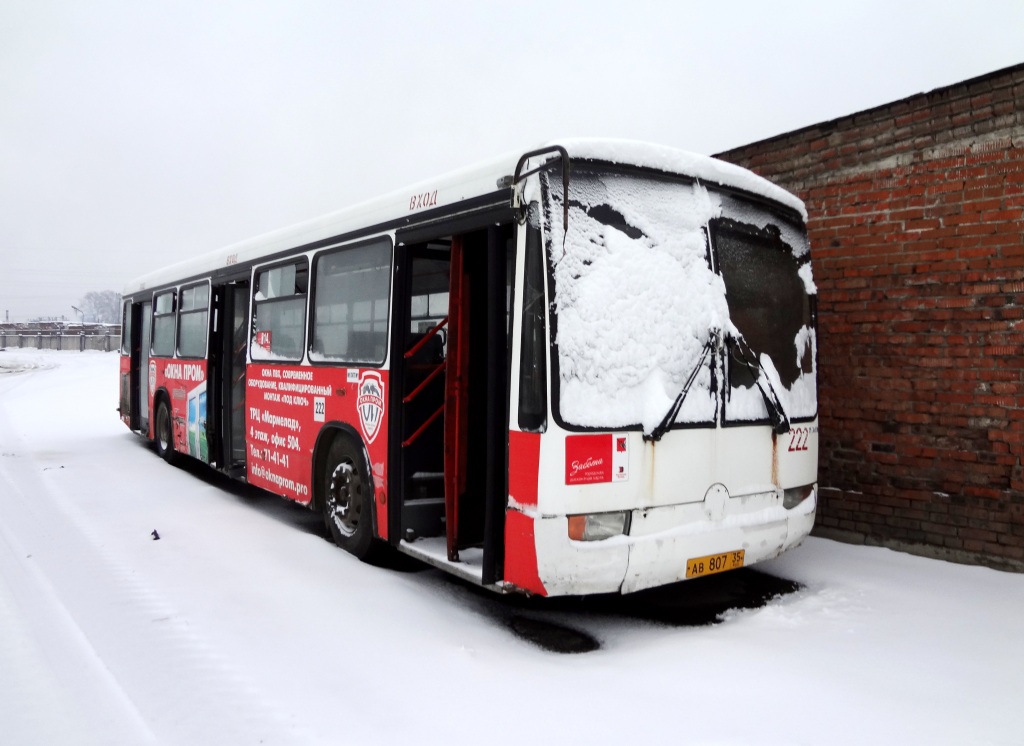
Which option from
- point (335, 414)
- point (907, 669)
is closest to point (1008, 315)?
point (907, 669)

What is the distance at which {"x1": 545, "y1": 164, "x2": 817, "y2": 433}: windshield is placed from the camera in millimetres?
4016

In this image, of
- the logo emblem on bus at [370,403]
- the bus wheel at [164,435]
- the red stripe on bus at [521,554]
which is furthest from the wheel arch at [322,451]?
the bus wheel at [164,435]

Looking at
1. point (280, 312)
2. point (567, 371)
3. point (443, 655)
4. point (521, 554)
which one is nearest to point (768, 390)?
point (567, 371)

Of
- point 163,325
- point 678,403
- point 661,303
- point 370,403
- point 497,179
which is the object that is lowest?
point 370,403

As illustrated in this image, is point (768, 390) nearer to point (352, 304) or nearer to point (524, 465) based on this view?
point (524, 465)

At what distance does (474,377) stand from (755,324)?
1844mm

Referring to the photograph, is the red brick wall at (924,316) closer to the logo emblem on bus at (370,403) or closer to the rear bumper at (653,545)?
the rear bumper at (653,545)

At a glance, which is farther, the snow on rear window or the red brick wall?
the red brick wall

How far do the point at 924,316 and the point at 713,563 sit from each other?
9.52 ft

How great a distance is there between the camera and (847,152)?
6.39 metres

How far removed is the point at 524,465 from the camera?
402cm

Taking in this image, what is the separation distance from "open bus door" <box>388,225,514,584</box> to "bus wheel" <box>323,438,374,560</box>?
1.55 ft

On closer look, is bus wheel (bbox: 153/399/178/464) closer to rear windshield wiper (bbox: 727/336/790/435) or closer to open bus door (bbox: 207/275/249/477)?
open bus door (bbox: 207/275/249/477)

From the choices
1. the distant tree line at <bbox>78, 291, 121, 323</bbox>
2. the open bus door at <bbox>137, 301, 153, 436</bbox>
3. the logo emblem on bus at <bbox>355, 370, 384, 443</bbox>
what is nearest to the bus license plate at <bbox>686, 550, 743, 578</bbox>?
the logo emblem on bus at <bbox>355, 370, 384, 443</bbox>
